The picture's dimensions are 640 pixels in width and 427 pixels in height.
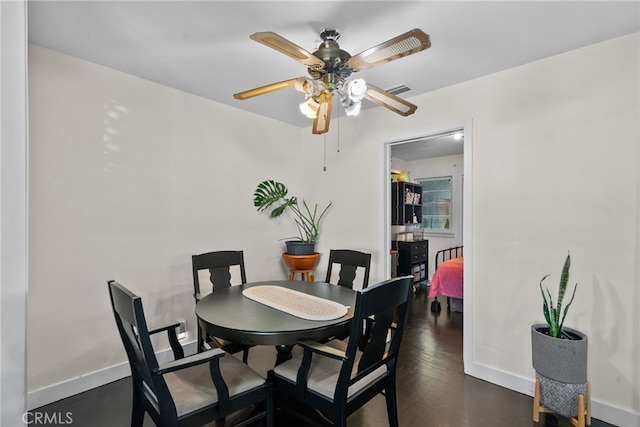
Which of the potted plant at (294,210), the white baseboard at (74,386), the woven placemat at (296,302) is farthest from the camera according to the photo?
the potted plant at (294,210)

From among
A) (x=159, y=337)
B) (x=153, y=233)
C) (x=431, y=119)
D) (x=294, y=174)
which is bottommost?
(x=159, y=337)

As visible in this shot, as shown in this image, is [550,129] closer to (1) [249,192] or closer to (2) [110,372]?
(1) [249,192]

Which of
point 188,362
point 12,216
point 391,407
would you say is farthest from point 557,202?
point 12,216

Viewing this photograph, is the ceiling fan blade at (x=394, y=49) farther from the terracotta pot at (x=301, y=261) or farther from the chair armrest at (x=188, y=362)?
the terracotta pot at (x=301, y=261)

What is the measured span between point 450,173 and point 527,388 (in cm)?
418

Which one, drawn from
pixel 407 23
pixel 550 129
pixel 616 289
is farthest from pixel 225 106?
pixel 616 289

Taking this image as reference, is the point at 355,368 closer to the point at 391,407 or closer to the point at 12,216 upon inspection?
the point at 391,407

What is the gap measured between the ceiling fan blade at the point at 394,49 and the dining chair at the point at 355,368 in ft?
3.61

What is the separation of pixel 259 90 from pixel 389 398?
1.93 m

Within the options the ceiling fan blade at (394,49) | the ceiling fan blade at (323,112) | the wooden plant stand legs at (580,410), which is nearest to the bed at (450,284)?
the wooden plant stand legs at (580,410)

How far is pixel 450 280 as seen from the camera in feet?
13.2

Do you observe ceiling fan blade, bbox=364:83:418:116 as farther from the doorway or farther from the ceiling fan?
the doorway

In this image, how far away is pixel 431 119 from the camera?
2873 mm

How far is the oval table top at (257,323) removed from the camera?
1.53 meters
